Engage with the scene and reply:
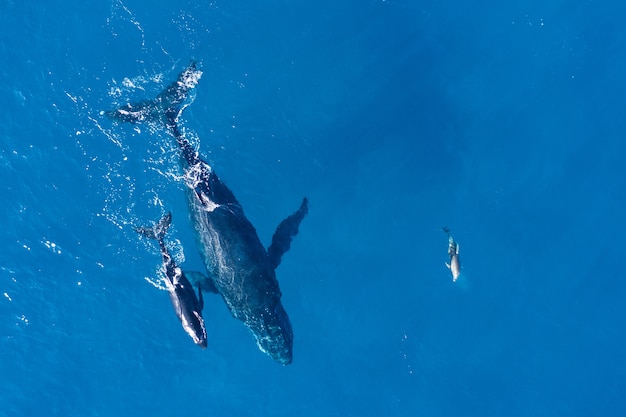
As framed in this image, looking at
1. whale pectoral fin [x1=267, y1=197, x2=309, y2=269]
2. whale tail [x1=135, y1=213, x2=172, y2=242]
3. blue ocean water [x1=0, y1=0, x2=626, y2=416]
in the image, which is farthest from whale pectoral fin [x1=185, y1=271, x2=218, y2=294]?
whale pectoral fin [x1=267, y1=197, x2=309, y2=269]

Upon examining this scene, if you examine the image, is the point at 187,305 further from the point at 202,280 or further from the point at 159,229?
the point at 159,229

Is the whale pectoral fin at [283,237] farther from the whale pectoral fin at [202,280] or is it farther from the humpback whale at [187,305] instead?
the humpback whale at [187,305]

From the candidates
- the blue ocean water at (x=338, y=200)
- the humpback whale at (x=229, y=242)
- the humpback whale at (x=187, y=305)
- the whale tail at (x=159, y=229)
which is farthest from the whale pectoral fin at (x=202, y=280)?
the blue ocean water at (x=338, y=200)

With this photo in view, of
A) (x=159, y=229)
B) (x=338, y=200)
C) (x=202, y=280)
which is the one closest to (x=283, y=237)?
(x=338, y=200)

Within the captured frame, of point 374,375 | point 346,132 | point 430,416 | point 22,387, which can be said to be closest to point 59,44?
point 346,132

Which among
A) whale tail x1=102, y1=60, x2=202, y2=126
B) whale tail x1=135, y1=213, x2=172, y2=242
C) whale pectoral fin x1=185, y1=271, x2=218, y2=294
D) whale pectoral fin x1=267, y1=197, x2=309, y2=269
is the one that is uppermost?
whale tail x1=102, y1=60, x2=202, y2=126

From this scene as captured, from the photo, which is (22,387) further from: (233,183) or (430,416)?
(430,416)

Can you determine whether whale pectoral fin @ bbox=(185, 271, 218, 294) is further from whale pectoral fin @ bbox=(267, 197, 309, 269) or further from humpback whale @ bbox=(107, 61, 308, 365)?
whale pectoral fin @ bbox=(267, 197, 309, 269)
